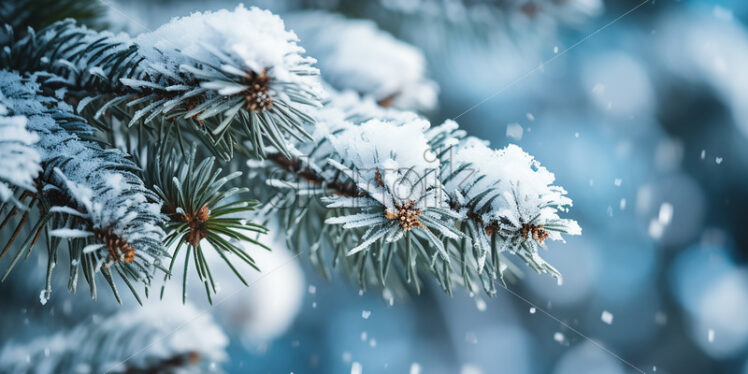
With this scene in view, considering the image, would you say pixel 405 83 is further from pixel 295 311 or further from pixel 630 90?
pixel 630 90

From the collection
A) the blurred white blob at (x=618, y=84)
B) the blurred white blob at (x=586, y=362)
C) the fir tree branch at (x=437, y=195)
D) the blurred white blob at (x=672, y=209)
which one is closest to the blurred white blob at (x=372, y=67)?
the fir tree branch at (x=437, y=195)

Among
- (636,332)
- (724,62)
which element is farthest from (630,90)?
(636,332)

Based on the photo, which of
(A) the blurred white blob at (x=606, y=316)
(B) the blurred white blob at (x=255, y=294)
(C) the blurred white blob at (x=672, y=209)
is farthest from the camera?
(C) the blurred white blob at (x=672, y=209)

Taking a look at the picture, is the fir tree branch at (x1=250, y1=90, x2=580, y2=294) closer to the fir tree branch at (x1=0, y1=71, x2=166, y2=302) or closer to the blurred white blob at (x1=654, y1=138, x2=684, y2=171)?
the fir tree branch at (x1=0, y1=71, x2=166, y2=302)

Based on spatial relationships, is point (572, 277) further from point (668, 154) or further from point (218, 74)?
point (218, 74)

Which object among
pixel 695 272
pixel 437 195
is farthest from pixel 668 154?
pixel 437 195

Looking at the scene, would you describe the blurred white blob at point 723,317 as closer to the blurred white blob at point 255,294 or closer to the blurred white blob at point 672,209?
the blurred white blob at point 672,209

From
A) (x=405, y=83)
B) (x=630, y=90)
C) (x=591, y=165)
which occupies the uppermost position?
(x=630, y=90)

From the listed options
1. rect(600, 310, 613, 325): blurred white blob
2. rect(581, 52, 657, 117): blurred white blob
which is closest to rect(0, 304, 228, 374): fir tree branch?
rect(600, 310, 613, 325): blurred white blob
